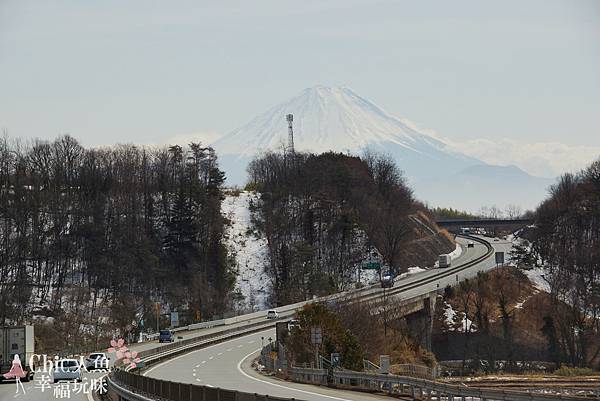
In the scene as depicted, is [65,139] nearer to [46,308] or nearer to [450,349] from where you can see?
[46,308]

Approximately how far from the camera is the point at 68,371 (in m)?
52.8

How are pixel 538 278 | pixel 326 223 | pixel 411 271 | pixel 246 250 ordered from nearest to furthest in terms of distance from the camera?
pixel 538 278
pixel 411 271
pixel 246 250
pixel 326 223

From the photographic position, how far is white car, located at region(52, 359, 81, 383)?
5219cm

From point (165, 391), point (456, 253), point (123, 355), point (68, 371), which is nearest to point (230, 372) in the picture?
point (123, 355)

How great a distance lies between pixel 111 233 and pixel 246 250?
21.6 meters

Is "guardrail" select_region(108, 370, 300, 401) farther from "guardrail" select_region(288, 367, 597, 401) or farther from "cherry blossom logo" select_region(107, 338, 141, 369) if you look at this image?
"cherry blossom logo" select_region(107, 338, 141, 369)

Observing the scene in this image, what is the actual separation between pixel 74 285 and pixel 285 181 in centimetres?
5184

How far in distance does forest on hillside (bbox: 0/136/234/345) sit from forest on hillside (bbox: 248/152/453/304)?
29.9 feet

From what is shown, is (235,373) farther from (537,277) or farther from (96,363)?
(537,277)

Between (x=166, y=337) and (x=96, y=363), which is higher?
(x=166, y=337)

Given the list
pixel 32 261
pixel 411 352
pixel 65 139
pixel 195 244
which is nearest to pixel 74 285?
pixel 32 261

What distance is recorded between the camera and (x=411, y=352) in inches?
3848

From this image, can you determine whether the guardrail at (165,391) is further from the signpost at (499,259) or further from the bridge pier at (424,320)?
the signpost at (499,259)

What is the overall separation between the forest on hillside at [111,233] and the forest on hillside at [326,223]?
29.9ft
